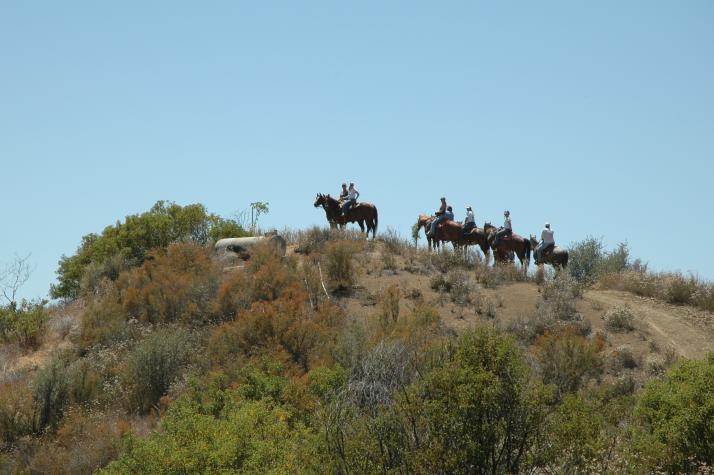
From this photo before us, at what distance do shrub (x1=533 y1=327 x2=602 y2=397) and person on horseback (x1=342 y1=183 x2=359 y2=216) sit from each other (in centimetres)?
1541

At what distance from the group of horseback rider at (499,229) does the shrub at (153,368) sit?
1318 cm

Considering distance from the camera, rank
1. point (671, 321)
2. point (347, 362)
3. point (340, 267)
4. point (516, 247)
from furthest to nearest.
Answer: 1. point (516, 247)
2. point (340, 267)
3. point (671, 321)
4. point (347, 362)

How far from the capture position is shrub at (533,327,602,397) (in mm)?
27422

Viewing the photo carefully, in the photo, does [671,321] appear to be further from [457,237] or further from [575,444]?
[575,444]

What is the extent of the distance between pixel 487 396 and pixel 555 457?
1.83 meters

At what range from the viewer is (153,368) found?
2920cm

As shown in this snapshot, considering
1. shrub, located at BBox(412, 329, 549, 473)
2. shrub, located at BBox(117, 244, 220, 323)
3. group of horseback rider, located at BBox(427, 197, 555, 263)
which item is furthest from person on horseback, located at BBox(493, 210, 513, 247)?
shrub, located at BBox(412, 329, 549, 473)

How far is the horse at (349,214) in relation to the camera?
140 feet

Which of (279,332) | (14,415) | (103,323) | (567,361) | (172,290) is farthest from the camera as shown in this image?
(172,290)

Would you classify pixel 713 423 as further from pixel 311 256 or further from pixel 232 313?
pixel 311 256

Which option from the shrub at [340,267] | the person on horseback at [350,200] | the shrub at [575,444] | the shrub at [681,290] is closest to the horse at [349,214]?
the person on horseback at [350,200]

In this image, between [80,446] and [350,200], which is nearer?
[80,446]

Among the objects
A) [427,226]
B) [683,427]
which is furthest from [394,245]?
[683,427]

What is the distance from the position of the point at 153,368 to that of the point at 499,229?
15000 millimetres
